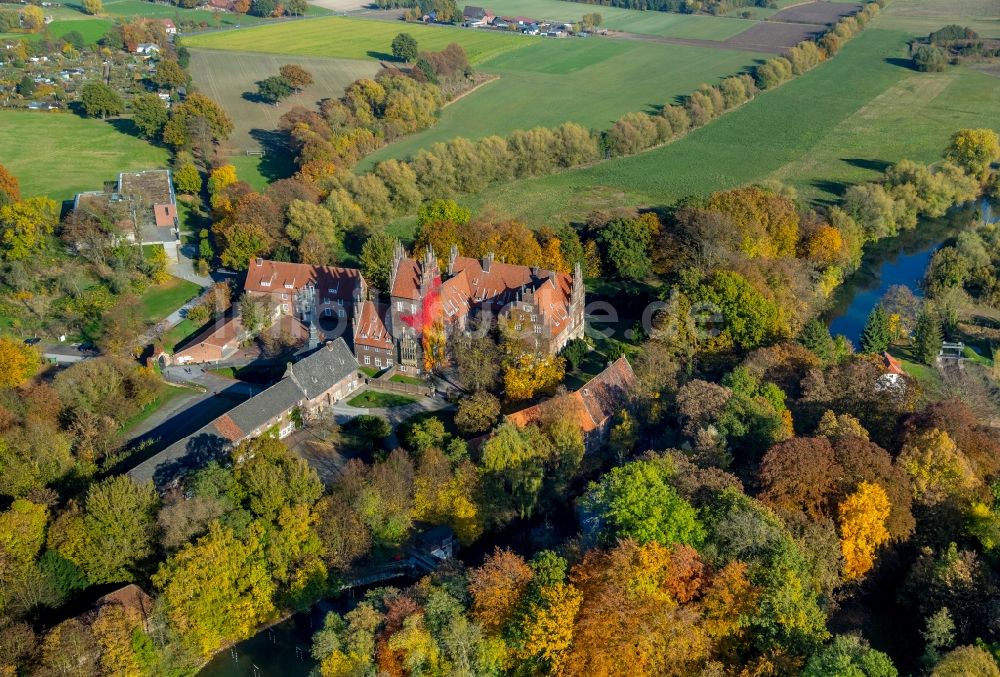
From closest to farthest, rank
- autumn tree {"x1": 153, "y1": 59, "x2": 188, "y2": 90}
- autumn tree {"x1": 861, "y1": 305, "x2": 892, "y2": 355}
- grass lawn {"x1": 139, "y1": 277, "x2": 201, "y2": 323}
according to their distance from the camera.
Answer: autumn tree {"x1": 861, "y1": 305, "x2": 892, "y2": 355} < grass lawn {"x1": 139, "y1": 277, "x2": 201, "y2": 323} < autumn tree {"x1": 153, "y1": 59, "x2": 188, "y2": 90}

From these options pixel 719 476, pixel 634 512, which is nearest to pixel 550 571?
pixel 634 512

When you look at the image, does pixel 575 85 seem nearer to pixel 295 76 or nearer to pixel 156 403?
pixel 295 76

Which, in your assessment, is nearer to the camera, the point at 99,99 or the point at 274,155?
the point at 274,155

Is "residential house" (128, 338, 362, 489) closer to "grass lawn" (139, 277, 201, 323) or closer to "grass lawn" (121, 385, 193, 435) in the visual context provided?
"grass lawn" (121, 385, 193, 435)

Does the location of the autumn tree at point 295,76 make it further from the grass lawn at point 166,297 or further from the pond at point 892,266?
the pond at point 892,266

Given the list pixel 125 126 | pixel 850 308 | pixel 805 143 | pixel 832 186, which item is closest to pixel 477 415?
pixel 850 308

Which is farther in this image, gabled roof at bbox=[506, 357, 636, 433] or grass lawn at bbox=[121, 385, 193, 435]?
grass lawn at bbox=[121, 385, 193, 435]

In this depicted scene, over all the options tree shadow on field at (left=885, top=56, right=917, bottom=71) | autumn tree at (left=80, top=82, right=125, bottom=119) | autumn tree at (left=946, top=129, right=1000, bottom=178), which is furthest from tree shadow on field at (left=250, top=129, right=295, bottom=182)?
tree shadow on field at (left=885, top=56, right=917, bottom=71)
